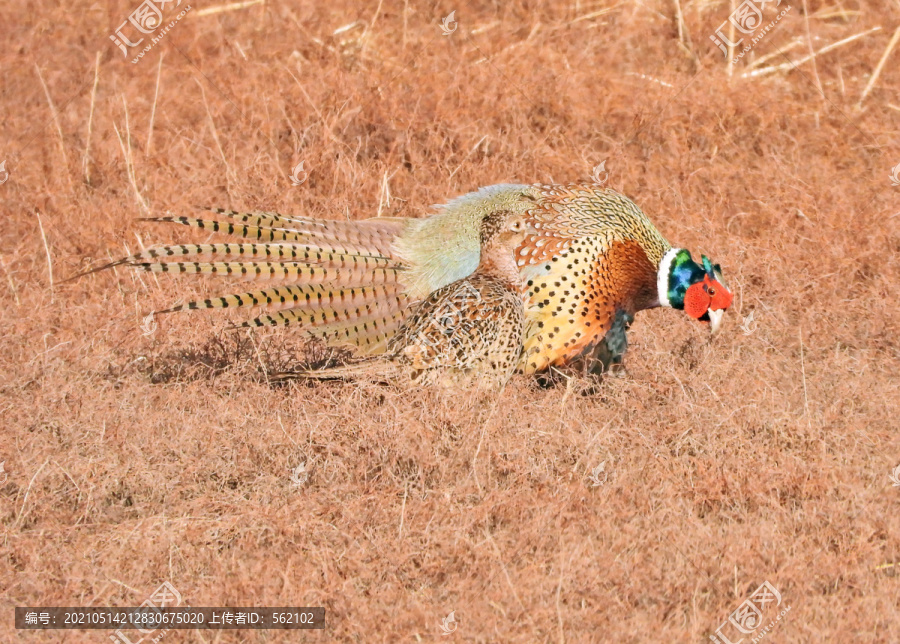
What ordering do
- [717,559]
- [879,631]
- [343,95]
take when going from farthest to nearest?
[343,95], [717,559], [879,631]

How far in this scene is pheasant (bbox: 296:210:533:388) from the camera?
16.0 feet

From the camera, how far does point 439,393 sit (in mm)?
4816

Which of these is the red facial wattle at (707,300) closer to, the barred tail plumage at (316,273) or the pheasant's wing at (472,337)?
the pheasant's wing at (472,337)

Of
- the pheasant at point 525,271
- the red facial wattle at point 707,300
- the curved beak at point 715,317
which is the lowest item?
the curved beak at point 715,317

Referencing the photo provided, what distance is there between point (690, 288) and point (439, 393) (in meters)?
1.26

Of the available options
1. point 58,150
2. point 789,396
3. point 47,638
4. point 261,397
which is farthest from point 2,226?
point 789,396

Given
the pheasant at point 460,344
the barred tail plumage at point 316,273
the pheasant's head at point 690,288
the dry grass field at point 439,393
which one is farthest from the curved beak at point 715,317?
the barred tail plumage at point 316,273

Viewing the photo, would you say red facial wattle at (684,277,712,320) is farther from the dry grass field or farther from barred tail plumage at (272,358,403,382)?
barred tail plumage at (272,358,403,382)

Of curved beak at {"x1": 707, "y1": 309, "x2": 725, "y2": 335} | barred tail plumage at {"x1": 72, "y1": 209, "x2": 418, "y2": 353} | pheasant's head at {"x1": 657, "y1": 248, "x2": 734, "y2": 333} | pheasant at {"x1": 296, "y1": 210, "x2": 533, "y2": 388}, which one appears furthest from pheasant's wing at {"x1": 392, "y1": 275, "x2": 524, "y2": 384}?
curved beak at {"x1": 707, "y1": 309, "x2": 725, "y2": 335}

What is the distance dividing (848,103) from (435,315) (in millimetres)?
4083

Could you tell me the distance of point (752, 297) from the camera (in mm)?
6371

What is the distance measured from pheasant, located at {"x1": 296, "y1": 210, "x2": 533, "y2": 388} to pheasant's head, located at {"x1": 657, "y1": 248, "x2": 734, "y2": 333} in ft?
2.28

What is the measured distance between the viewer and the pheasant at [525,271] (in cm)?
493

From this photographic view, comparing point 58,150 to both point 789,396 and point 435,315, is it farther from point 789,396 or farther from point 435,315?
point 789,396
